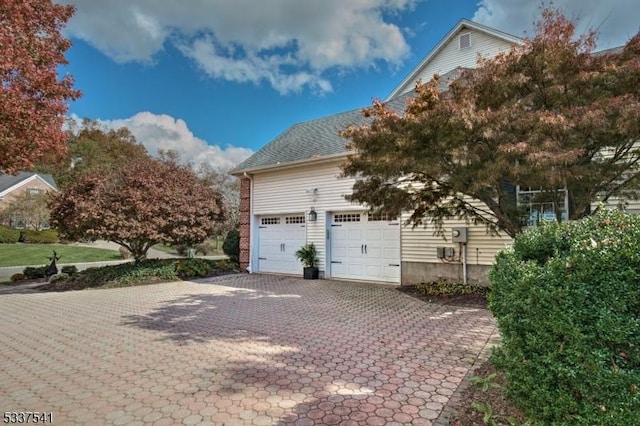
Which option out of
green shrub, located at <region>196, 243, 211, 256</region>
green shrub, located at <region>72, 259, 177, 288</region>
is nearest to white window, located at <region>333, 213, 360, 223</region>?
green shrub, located at <region>72, 259, 177, 288</region>

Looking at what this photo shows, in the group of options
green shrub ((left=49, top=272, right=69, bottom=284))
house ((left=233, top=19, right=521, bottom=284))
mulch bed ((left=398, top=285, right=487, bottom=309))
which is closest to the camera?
mulch bed ((left=398, top=285, right=487, bottom=309))

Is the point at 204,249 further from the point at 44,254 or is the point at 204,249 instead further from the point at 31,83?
the point at 31,83

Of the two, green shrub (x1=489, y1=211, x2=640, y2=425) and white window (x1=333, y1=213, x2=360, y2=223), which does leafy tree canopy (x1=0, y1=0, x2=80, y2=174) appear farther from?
white window (x1=333, y1=213, x2=360, y2=223)

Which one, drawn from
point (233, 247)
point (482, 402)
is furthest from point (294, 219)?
point (482, 402)

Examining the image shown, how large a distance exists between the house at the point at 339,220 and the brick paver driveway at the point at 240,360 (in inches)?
92.8

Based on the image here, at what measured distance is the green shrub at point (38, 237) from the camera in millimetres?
26766

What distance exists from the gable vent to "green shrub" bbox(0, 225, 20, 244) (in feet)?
102

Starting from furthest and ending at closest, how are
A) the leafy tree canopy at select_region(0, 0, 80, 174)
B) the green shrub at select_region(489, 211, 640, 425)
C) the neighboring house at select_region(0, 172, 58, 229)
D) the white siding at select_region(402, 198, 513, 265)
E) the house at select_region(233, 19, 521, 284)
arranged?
the neighboring house at select_region(0, 172, 58, 229)
the house at select_region(233, 19, 521, 284)
the white siding at select_region(402, 198, 513, 265)
the leafy tree canopy at select_region(0, 0, 80, 174)
the green shrub at select_region(489, 211, 640, 425)

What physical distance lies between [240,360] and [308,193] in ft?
26.9

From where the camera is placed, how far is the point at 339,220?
11.9 meters

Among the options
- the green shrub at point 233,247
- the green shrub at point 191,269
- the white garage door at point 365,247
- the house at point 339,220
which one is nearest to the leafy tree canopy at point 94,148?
the green shrub at point 233,247

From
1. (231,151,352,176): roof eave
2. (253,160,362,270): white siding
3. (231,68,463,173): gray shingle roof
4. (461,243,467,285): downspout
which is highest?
(231,68,463,173): gray shingle roof

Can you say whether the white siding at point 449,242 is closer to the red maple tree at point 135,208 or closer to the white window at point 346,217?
the white window at point 346,217

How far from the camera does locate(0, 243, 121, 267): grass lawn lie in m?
20.1
